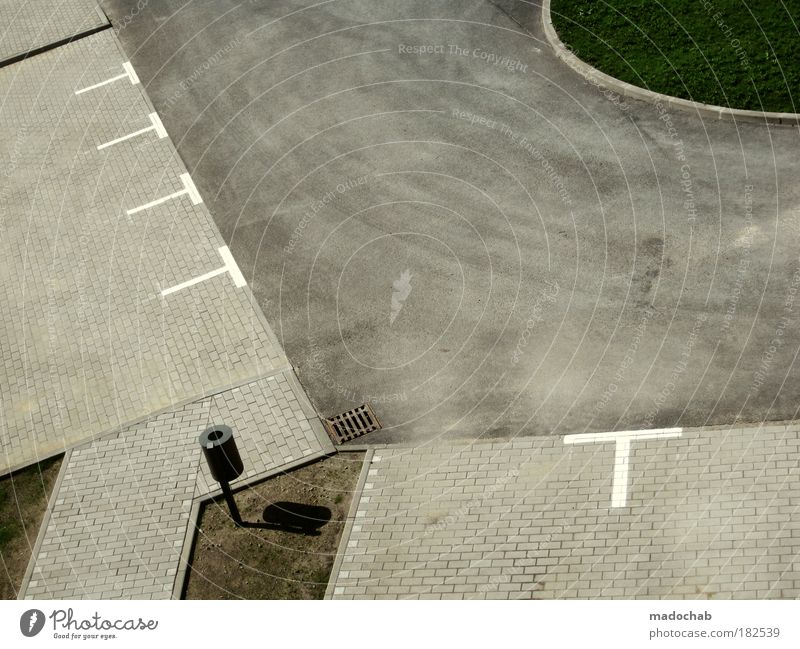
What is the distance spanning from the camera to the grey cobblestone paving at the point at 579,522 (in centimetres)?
1154

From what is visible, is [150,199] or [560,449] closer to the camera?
[560,449]

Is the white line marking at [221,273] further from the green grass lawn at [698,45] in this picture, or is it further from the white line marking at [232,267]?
the green grass lawn at [698,45]

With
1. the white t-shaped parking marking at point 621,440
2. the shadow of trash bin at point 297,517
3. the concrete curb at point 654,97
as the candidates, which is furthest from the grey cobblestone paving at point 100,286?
the concrete curb at point 654,97

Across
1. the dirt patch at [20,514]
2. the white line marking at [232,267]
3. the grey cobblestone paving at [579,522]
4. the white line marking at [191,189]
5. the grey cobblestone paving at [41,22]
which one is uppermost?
the grey cobblestone paving at [41,22]

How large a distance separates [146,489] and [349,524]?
291cm

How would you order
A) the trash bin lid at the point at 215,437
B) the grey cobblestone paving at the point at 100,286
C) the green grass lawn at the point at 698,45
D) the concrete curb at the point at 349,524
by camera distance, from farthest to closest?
the green grass lawn at the point at 698,45 → the grey cobblestone paving at the point at 100,286 → the concrete curb at the point at 349,524 → the trash bin lid at the point at 215,437

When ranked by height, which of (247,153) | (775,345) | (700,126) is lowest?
(775,345)

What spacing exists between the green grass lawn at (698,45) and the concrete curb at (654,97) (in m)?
0.16

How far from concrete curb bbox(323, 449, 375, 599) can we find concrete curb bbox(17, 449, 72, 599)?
3.87 meters

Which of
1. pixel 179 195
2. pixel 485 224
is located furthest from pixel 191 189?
pixel 485 224

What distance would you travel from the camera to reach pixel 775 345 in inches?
550
